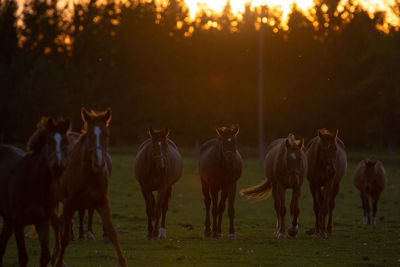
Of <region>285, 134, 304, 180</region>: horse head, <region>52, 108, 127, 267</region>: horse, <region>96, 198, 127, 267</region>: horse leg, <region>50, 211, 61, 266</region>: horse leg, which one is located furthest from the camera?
<region>285, 134, 304, 180</region>: horse head

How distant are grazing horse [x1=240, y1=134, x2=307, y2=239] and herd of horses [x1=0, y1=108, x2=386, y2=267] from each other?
2 cm

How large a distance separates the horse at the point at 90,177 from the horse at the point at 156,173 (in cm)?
391

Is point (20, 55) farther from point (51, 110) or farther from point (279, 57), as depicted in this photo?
point (279, 57)

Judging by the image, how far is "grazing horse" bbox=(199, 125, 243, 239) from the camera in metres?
15.3

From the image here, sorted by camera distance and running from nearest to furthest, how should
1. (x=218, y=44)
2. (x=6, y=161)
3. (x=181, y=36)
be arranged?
(x=6, y=161)
(x=218, y=44)
(x=181, y=36)

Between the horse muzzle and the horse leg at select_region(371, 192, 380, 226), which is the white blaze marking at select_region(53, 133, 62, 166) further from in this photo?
the horse leg at select_region(371, 192, 380, 226)

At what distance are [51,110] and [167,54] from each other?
18.0 metres

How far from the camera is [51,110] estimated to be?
2566 inches

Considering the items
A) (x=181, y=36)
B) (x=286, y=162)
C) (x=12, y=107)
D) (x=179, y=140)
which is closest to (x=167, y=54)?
(x=181, y=36)

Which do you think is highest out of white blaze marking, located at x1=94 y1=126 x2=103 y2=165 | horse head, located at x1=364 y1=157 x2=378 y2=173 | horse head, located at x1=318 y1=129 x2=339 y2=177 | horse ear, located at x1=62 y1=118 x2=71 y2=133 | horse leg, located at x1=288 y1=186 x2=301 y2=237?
horse ear, located at x1=62 y1=118 x2=71 y2=133

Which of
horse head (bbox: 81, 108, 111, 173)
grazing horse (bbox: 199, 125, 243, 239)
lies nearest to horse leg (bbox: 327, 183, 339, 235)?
grazing horse (bbox: 199, 125, 243, 239)

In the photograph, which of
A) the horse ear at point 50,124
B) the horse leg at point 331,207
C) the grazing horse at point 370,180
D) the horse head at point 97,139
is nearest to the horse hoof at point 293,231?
the horse leg at point 331,207

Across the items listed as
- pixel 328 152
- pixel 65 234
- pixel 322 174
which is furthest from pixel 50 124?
pixel 322 174

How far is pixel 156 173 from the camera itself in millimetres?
15336
